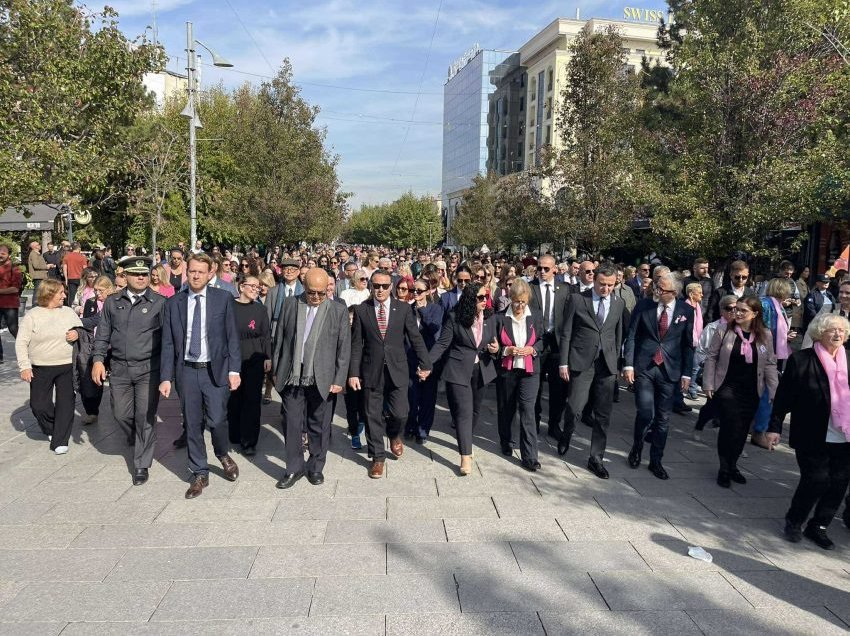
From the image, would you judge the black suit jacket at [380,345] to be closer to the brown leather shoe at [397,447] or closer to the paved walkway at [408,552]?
the brown leather shoe at [397,447]

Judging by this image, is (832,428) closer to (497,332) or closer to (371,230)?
(497,332)

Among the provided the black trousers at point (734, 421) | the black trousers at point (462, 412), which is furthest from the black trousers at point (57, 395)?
the black trousers at point (734, 421)

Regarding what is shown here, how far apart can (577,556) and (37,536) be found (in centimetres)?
377

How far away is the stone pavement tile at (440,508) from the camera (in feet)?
16.0

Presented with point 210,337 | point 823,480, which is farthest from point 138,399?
point 823,480

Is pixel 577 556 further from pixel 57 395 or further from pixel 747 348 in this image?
pixel 57 395

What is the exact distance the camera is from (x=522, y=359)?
604 centimetres

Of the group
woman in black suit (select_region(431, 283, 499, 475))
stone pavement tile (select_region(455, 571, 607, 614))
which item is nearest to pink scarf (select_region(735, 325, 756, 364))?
woman in black suit (select_region(431, 283, 499, 475))

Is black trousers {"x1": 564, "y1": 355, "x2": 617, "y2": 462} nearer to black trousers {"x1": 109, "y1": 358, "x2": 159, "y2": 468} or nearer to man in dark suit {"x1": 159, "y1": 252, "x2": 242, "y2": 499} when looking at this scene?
man in dark suit {"x1": 159, "y1": 252, "x2": 242, "y2": 499}

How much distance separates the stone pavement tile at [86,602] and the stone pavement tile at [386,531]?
121 centimetres

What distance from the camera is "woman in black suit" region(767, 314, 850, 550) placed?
448 cm

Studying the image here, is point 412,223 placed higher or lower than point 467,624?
higher

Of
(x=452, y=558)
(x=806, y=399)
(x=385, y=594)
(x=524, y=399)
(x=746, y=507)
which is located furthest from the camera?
→ (x=524, y=399)

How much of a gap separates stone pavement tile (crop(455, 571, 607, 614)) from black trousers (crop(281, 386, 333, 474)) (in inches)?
79.5
